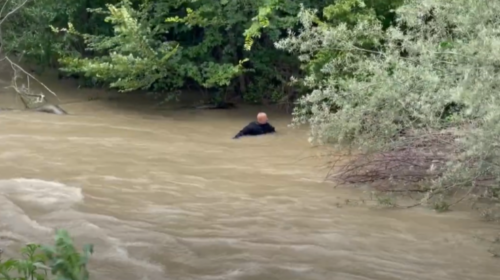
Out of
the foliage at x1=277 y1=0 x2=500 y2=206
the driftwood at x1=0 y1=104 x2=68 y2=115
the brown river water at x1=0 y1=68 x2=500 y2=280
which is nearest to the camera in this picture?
the brown river water at x1=0 y1=68 x2=500 y2=280

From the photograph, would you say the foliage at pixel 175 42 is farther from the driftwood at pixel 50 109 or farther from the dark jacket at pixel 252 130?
the dark jacket at pixel 252 130

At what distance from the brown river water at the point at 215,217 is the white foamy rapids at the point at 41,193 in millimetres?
23

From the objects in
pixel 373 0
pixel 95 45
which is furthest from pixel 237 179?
pixel 95 45

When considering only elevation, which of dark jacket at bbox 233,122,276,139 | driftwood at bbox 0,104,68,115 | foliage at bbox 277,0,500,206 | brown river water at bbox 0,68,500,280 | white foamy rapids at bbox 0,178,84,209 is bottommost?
brown river water at bbox 0,68,500,280

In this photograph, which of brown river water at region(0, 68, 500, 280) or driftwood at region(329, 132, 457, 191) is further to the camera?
driftwood at region(329, 132, 457, 191)

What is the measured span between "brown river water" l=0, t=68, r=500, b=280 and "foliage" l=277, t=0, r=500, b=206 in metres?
0.70

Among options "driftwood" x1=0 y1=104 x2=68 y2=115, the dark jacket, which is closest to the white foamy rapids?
the dark jacket

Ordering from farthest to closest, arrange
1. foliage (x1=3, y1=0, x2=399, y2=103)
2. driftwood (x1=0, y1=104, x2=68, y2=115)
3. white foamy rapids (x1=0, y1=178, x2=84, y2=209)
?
driftwood (x1=0, y1=104, x2=68, y2=115)
foliage (x1=3, y1=0, x2=399, y2=103)
white foamy rapids (x1=0, y1=178, x2=84, y2=209)

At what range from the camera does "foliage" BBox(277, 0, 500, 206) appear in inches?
249

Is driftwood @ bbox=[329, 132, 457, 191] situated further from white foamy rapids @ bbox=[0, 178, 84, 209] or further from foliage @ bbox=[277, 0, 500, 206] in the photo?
white foamy rapids @ bbox=[0, 178, 84, 209]

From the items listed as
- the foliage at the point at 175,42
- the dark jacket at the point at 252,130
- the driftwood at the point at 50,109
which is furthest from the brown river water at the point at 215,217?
the driftwood at the point at 50,109

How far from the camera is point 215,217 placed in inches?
306

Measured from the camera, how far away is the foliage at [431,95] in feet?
20.7

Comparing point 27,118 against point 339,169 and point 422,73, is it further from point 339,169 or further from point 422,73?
point 422,73
